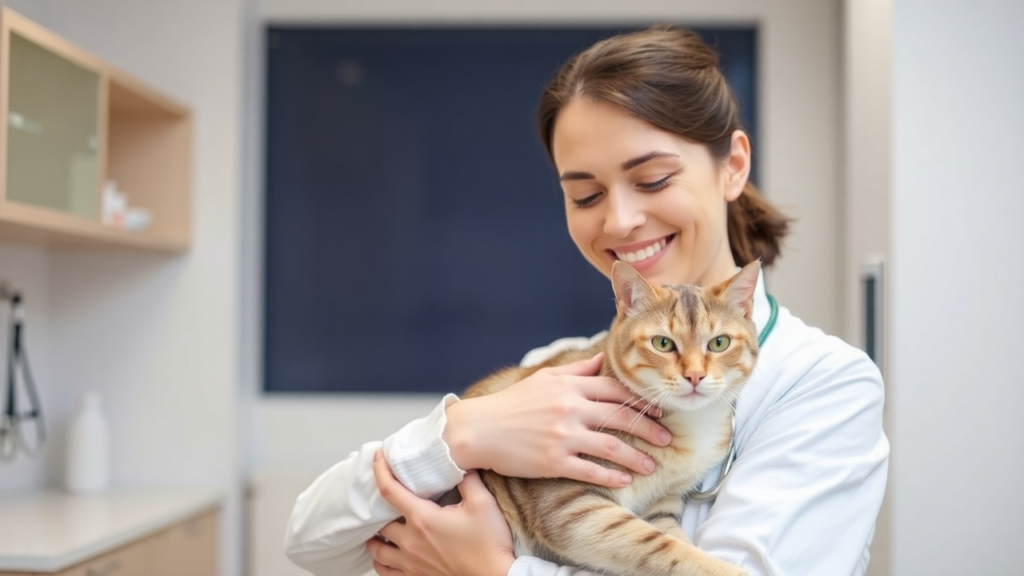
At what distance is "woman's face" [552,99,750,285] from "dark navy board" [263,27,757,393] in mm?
2164

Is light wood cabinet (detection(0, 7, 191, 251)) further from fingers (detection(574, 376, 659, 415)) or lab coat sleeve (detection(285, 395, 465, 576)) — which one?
fingers (detection(574, 376, 659, 415))

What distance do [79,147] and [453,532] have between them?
6.69 feet

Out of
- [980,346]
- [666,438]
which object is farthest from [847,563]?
[980,346]

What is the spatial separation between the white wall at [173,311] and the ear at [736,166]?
2318 mm

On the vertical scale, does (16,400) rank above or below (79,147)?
below

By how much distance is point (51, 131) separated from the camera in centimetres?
256

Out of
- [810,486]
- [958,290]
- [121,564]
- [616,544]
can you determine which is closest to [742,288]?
[810,486]

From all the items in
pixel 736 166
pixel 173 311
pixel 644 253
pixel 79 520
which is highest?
pixel 736 166

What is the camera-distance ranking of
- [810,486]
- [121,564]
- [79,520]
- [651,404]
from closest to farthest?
[810,486] < [651,404] < [121,564] < [79,520]

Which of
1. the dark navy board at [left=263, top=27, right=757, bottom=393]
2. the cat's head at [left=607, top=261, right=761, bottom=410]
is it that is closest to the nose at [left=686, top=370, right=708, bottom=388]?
the cat's head at [left=607, top=261, right=761, bottom=410]

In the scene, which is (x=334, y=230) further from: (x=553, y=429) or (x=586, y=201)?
(x=553, y=429)

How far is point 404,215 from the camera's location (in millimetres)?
3619

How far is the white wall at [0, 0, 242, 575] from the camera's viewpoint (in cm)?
331

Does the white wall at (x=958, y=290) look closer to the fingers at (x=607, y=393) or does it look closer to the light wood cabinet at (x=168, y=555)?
the fingers at (x=607, y=393)
